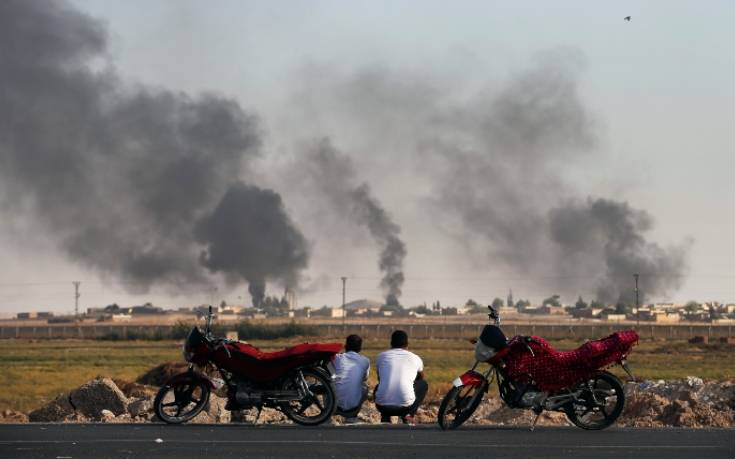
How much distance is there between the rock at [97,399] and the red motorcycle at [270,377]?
26.3ft

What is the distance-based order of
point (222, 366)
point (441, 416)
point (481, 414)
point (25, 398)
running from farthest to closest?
point (25, 398) < point (481, 414) < point (222, 366) < point (441, 416)

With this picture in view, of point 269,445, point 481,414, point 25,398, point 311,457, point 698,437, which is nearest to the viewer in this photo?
point 311,457

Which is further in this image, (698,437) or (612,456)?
(698,437)

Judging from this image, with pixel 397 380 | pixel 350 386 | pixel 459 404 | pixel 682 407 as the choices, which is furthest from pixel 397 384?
pixel 682 407

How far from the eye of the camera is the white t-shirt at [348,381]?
61.0 ft

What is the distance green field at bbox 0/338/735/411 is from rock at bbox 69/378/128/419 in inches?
492

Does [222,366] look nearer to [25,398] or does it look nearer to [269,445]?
[269,445]

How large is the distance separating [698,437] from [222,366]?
23.5 feet

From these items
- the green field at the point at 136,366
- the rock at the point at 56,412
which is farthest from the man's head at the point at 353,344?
the green field at the point at 136,366

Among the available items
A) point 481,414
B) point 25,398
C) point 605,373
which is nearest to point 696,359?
point 25,398

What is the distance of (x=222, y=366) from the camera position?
18.7m

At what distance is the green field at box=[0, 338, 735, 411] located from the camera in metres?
52.6

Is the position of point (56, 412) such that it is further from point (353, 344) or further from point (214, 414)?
point (353, 344)

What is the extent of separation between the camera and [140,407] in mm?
25562
